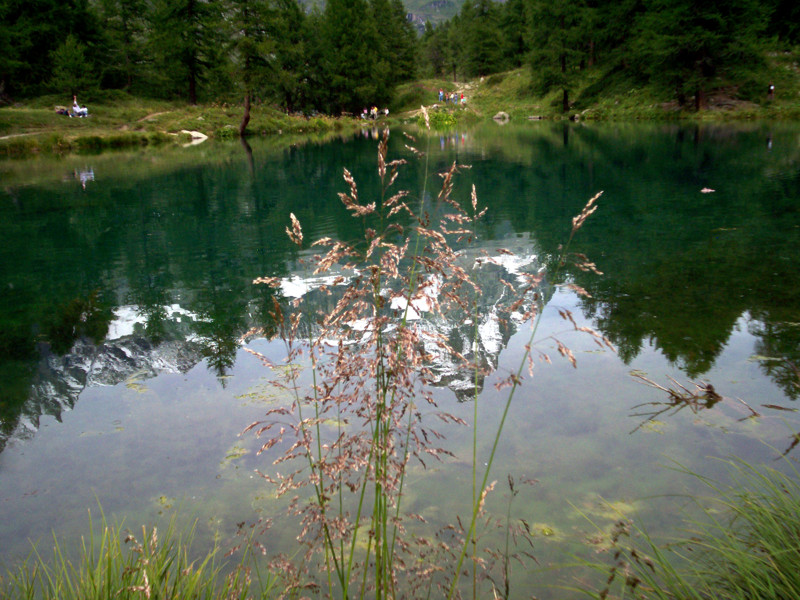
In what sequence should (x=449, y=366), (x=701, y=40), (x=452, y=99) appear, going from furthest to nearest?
(x=452, y=99)
(x=701, y=40)
(x=449, y=366)

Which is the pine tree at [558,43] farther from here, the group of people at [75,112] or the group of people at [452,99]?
the group of people at [75,112]

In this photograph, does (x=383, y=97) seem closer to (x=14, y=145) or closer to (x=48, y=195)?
(x=14, y=145)

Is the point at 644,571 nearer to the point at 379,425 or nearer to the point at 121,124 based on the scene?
the point at 379,425

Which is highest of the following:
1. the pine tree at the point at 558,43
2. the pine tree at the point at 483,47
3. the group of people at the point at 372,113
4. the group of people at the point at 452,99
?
the pine tree at the point at 483,47

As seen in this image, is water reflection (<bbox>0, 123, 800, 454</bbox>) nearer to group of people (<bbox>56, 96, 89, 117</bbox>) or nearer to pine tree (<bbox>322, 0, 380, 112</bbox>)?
group of people (<bbox>56, 96, 89, 117</bbox>)

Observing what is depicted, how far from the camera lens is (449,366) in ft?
16.4

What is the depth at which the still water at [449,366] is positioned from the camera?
Answer: 134 inches

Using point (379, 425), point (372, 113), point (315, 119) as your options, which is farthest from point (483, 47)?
point (379, 425)

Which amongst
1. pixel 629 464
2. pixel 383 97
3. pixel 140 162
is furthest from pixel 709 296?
pixel 383 97

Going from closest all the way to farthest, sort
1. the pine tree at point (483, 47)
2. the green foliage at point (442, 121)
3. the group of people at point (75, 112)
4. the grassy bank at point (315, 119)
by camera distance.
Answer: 1. the grassy bank at point (315, 119)
2. the group of people at point (75, 112)
3. the green foliage at point (442, 121)
4. the pine tree at point (483, 47)

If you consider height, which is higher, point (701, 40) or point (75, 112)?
point (701, 40)

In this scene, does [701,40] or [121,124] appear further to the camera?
[121,124]

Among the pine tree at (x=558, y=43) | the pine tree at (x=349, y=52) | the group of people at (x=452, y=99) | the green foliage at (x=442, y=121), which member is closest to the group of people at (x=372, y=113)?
the pine tree at (x=349, y=52)

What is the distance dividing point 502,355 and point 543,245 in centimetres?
425
